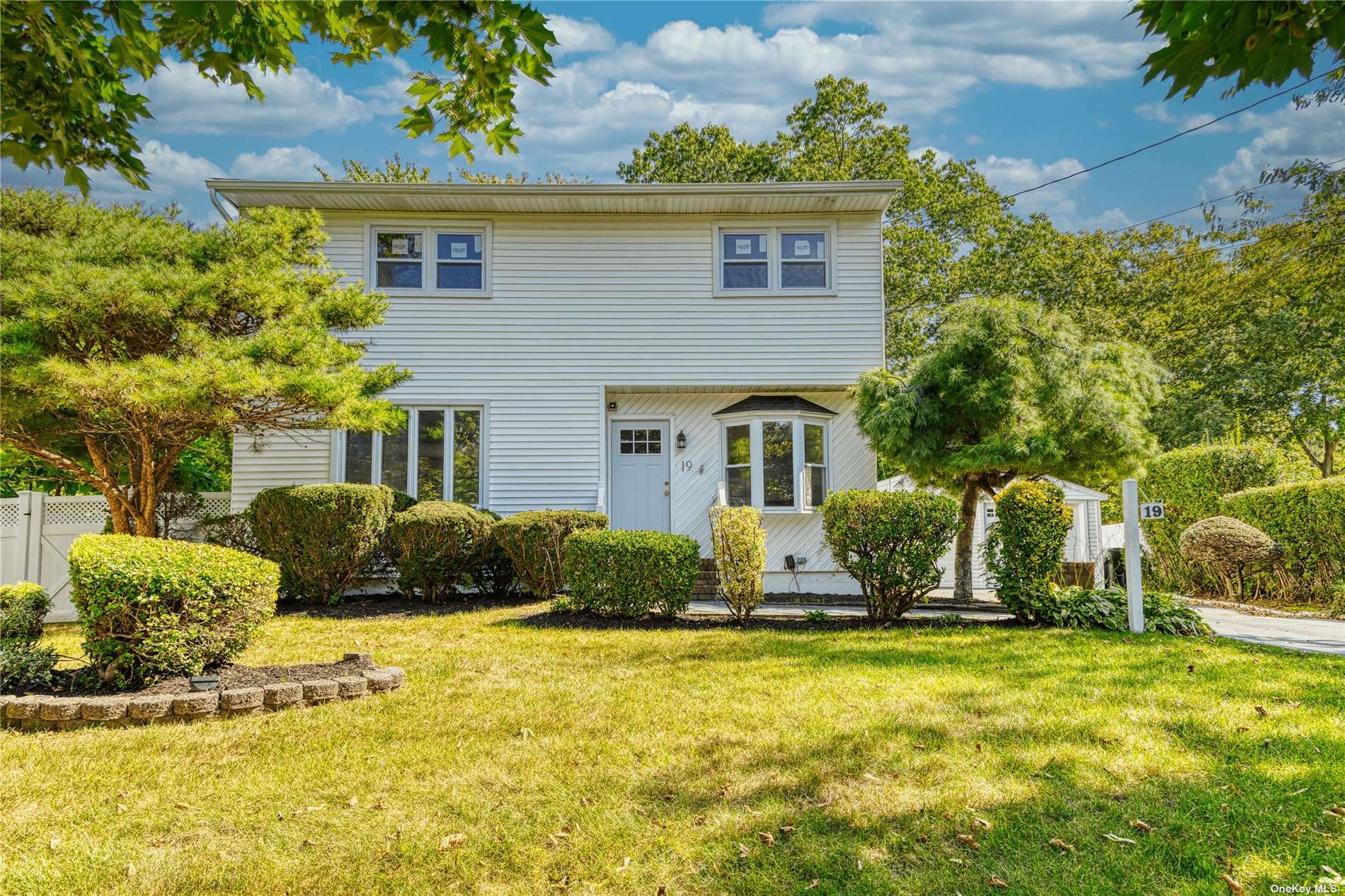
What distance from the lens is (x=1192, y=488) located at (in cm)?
1258

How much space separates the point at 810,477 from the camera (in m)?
11.8

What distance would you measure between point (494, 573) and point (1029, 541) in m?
6.63

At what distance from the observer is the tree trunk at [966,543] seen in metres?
10.5

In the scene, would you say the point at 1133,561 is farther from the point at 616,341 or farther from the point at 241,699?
the point at 241,699

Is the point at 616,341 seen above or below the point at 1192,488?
above

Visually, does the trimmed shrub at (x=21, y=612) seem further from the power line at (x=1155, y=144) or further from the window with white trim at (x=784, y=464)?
the power line at (x=1155, y=144)

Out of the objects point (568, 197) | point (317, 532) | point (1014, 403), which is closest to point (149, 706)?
point (317, 532)

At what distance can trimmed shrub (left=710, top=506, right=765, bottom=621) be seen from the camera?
771 centimetres

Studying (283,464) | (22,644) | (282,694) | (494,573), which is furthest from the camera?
(283,464)

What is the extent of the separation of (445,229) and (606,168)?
42.6 ft

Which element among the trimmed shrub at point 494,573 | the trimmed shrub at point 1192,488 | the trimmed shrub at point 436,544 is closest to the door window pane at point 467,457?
the trimmed shrub at point 494,573

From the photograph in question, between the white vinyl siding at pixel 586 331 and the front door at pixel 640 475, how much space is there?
60 cm

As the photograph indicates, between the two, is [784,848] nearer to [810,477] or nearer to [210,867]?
[210,867]

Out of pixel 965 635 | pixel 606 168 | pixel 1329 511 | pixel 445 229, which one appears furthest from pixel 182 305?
pixel 606 168
